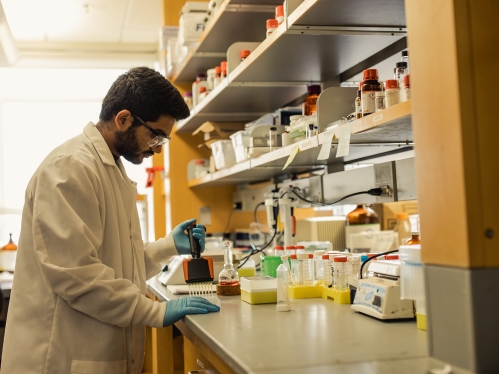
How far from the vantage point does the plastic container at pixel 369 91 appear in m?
1.59

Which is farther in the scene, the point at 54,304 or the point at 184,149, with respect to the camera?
the point at 184,149

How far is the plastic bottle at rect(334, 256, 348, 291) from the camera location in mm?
1873

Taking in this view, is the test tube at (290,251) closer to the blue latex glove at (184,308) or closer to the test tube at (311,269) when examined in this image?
the test tube at (311,269)

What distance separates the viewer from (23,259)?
1.73 metres

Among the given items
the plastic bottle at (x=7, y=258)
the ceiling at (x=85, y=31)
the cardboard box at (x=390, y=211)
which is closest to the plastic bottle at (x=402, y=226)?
the cardboard box at (x=390, y=211)

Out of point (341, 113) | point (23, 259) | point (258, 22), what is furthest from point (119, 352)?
point (258, 22)

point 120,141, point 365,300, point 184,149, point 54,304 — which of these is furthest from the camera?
point 184,149

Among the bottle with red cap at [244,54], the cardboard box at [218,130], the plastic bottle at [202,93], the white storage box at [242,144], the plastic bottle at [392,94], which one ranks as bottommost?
the plastic bottle at [392,94]

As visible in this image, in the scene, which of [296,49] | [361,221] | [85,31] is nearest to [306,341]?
[296,49]

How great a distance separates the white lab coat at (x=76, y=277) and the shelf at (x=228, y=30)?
1179mm

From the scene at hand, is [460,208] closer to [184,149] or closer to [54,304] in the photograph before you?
[54,304]

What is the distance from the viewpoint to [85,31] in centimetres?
563

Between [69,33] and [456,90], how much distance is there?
5314 mm

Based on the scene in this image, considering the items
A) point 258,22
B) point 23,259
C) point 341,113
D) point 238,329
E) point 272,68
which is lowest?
point 238,329
